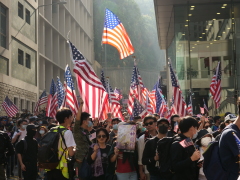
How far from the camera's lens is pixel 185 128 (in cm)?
697

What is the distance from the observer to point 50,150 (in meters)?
7.63

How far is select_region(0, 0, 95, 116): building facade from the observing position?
35562 millimetres

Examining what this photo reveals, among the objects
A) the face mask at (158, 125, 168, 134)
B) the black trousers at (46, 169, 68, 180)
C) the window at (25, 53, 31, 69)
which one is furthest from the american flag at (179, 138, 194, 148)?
the window at (25, 53, 31, 69)

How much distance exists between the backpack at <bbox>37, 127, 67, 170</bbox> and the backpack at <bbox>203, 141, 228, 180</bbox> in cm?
265

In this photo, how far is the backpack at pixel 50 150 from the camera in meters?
7.62

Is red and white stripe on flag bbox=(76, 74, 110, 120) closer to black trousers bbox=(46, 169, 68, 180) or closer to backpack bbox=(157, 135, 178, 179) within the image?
black trousers bbox=(46, 169, 68, 180)

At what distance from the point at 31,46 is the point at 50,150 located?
35.6 metres

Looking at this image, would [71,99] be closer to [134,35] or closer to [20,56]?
[20,56]

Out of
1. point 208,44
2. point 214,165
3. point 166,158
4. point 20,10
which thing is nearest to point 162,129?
point 166,158

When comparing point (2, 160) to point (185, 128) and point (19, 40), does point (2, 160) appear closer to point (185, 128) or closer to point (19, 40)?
point (185, 128)

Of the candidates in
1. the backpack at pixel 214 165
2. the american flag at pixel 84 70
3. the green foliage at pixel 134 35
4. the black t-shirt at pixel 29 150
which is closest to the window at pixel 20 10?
the black t-shirt at pixel 29 150

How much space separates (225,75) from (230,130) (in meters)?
24.9

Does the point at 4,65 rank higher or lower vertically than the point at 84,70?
higher

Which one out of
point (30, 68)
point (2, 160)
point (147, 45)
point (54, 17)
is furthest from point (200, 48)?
point (147, 45)
